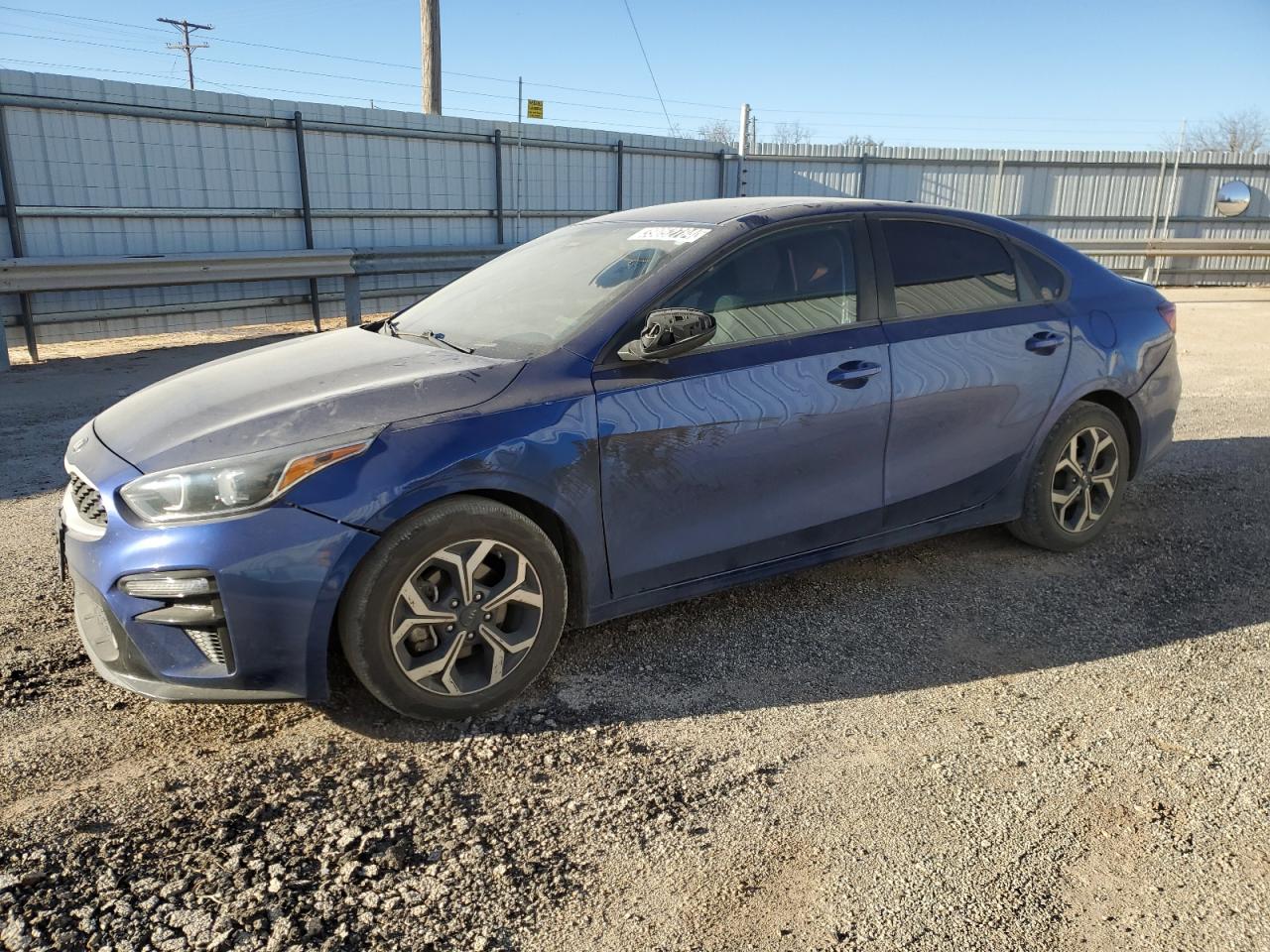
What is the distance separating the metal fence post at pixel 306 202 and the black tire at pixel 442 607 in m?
10.6

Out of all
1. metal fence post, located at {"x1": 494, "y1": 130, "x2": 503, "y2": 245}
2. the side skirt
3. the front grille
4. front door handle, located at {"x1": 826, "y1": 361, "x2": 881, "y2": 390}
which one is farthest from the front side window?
metal fence post, located at {"x1": 494, "y1": 130, "x2": 503, "y2": 245}

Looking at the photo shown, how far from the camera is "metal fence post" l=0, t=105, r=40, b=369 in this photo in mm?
10312

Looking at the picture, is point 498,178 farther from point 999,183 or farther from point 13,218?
point 999,183

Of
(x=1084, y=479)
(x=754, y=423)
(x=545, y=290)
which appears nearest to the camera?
(x=754, y=423)

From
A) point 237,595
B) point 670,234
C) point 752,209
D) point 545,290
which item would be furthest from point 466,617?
point 752,209

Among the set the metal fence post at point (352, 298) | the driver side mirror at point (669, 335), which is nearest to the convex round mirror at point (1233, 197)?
the metal fence post at point (352, 298)

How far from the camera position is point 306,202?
43.3 ft

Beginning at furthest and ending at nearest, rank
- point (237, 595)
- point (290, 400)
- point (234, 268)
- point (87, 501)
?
1. point (234, 268)
2. point (290, 400)
3. point (87, 501)
4. point (237, 595)

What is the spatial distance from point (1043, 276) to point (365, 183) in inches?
445

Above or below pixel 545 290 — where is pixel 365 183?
above

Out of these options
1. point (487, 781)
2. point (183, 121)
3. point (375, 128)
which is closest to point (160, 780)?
point (487, 781)

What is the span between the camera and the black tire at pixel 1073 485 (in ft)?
15.1

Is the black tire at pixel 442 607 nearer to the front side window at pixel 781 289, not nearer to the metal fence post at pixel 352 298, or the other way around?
the front side window at pixel 781 289

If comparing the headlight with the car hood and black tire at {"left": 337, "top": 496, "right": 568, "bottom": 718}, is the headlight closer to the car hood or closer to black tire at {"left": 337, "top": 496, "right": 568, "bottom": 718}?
the car hood
